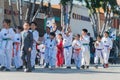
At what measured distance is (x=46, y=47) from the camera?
22.7 meters

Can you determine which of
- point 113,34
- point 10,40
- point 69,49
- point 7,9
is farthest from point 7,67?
point 7,9

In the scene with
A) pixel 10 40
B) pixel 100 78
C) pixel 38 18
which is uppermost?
pixel 38 18

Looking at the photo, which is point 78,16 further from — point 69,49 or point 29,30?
point 29,30

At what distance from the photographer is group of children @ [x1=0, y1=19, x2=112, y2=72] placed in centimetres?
1914

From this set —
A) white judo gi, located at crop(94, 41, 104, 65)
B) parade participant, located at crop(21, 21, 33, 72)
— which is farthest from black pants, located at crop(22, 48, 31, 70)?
white judo gi, located at crop(94, 41, 104, 65)

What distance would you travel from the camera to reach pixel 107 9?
4409 centimetres

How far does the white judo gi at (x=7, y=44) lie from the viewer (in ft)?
63.8

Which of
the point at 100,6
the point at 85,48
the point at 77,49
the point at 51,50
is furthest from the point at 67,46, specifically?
the point at 100,6

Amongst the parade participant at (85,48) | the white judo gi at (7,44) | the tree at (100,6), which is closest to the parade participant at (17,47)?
the white judo gi at (7,44)

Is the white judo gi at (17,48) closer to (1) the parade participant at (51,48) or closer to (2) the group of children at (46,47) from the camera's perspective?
(2) the group of children at (46,47)

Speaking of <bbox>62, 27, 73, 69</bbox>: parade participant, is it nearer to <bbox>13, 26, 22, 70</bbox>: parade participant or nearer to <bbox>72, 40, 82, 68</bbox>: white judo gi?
<bbox>72, 40, 82, 68</bbox>: white judo gi

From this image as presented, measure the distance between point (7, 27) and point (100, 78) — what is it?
16.3 ft

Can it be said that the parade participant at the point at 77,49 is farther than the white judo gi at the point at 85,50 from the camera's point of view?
Yes

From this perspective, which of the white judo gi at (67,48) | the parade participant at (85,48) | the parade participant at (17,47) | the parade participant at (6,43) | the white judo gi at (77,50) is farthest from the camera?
the white judo gi at (77,50)
